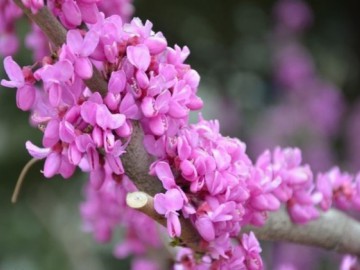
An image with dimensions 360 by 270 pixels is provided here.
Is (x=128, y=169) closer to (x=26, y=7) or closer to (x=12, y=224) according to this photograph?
(x=26, y=7)

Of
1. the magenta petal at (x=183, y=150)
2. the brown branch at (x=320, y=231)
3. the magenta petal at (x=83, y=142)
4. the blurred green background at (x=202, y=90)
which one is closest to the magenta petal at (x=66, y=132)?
the magenta petal at (x=83, y=142)

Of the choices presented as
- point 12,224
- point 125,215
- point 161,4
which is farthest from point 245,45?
point 125,215

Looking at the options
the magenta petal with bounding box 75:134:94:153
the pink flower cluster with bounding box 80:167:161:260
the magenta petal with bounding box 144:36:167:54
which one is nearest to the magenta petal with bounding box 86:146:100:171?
the magenta petal with bounding box 75:134:94:153

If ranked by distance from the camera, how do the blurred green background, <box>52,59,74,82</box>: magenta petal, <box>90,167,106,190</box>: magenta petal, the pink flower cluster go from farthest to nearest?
the blurred green background → the pink flower cluster → <box>90,167,106,190</box>: magenta petal → <box>52,59,74,82</box>: magenta petal

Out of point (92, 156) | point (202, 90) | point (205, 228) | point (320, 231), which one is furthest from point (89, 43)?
point (202, 90)

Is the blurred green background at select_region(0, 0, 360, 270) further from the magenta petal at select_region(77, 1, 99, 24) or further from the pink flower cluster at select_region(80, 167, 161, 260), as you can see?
the magenta petal at select_region(77, 1, 99, 24)
